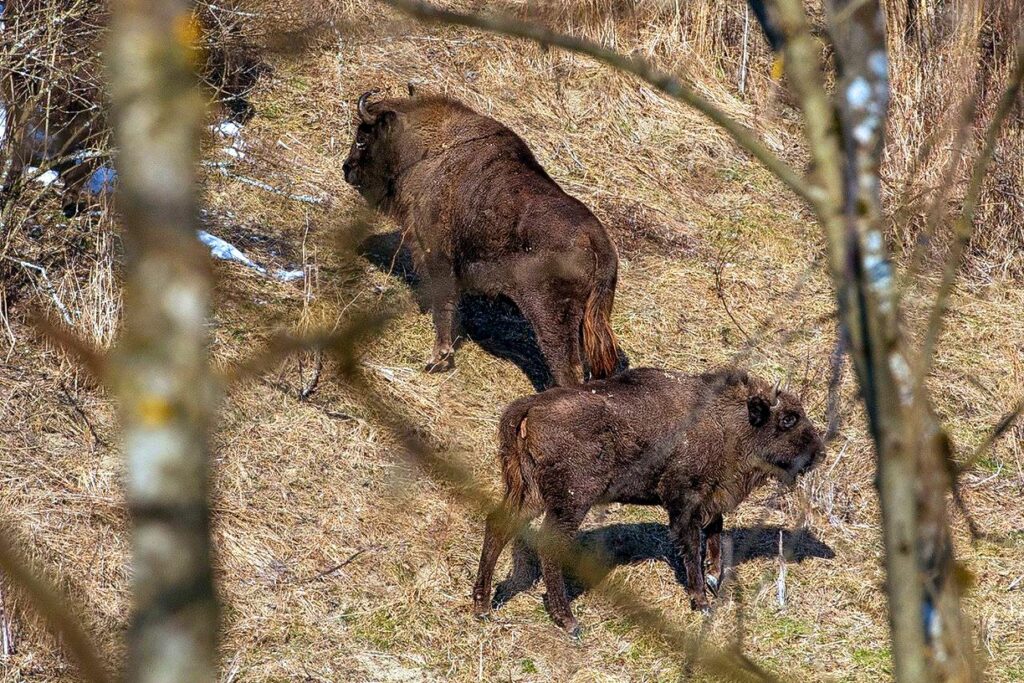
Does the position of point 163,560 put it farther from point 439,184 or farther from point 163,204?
point 439,184

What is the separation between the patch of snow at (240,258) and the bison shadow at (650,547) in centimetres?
372

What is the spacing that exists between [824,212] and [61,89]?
8422 mm

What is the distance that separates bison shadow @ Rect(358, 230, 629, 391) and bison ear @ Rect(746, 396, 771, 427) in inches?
91.0

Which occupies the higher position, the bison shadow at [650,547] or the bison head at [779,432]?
the bison head at [779,432]

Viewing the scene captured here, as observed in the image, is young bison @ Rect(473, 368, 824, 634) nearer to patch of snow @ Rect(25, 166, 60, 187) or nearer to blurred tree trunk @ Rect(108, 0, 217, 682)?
patch of snow @ Rect(25, 166, 60, 187)

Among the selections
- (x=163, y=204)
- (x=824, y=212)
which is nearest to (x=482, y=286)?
(x=824, y=212)

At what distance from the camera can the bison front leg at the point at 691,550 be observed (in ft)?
24.3

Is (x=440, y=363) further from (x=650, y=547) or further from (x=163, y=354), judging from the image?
(x=163, y=354)

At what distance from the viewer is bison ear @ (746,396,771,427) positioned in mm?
7508

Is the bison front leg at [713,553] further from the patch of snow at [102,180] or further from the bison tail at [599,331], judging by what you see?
the patch of snow at [102,180]

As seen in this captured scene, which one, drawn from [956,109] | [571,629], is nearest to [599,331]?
[571,629]

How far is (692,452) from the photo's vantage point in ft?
24.2

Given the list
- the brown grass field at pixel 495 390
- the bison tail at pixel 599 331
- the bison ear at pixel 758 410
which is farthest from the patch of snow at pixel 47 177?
the bison ear at pixel 758 410

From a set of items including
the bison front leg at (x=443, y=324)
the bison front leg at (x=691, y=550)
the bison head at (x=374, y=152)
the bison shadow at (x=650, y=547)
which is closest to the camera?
the bison front leg at (x=691, y=550)
